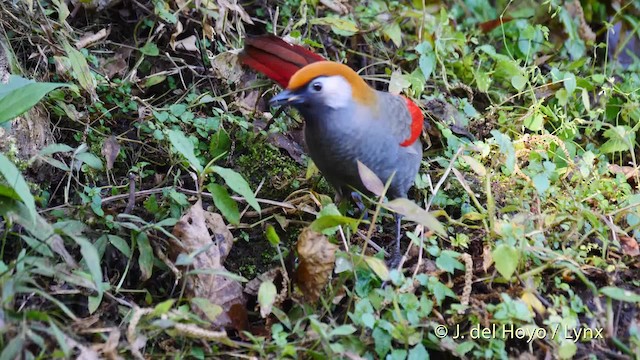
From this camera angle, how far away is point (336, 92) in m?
3.36

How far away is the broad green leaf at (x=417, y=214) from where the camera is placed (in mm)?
2895

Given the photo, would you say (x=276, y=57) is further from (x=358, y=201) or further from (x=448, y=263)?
(x=448, y=263)

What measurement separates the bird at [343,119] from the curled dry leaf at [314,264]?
438 mm

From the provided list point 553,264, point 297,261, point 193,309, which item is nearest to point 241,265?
point 297,261

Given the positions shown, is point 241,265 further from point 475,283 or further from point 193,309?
point 475,283

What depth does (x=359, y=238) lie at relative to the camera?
3.72m

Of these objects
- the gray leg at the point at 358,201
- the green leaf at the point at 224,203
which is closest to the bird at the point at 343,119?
the gray leg at the point at 358,201

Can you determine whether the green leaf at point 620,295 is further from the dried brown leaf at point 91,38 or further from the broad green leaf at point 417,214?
the dried brown leaf at point 91,38

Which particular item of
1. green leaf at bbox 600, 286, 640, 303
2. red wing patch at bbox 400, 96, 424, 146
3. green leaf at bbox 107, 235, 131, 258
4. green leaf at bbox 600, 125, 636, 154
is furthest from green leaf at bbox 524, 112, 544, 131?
green leaf at bbox 107, 235, 131, 258

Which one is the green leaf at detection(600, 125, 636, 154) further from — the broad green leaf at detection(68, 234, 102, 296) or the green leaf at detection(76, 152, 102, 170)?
the broad green leaf at detection(68, 234, 102, 296)

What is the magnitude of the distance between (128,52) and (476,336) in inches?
99.1

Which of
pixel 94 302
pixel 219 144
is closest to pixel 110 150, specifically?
pixel 219 144

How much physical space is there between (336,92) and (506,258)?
99 cm

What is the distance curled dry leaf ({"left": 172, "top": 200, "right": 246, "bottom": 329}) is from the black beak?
539mm
